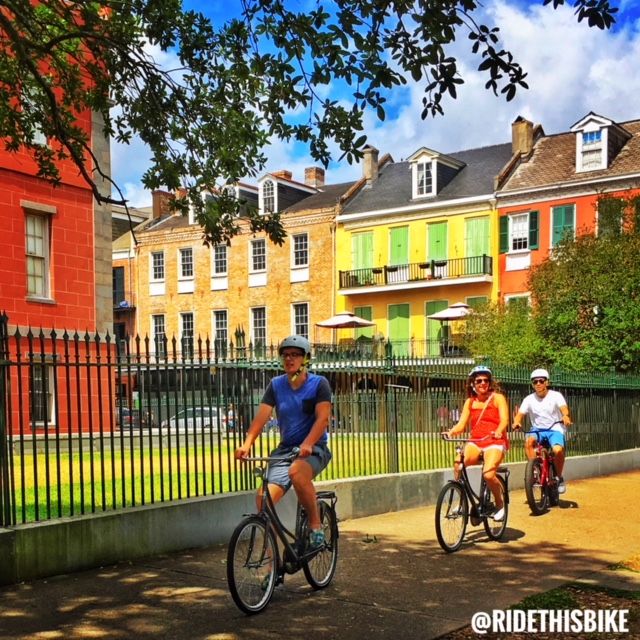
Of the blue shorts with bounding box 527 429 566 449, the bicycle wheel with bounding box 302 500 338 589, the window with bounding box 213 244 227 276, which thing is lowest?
the bicycle wheel with bounding box 302 500 338 589

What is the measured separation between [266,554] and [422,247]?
35638mm

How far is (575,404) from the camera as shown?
17734mm

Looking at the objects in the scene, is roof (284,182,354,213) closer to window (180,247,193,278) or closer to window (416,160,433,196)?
window (416,160,433,196)

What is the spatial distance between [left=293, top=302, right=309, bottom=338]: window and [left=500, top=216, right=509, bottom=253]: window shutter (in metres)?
10.6

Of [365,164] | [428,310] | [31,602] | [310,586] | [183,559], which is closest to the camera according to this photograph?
[31,602]

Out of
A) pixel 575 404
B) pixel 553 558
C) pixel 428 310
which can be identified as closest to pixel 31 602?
pixel 553 558

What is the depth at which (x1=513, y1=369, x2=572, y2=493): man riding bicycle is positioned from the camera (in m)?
12.7

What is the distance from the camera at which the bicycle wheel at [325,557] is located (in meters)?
7.18

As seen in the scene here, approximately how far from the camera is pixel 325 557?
7336mm

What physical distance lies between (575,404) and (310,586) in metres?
11.6

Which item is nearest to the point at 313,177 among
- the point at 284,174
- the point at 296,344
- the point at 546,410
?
the point at 284,174

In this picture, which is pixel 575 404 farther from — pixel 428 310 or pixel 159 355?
pixel 428 310

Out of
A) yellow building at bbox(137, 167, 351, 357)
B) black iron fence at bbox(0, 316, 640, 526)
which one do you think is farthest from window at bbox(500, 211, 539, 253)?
black iron fence at bbox(0, 316, 640, 526)

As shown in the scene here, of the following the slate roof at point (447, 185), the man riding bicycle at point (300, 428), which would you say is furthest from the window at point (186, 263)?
the man riding bicycle at point (300, 428)
